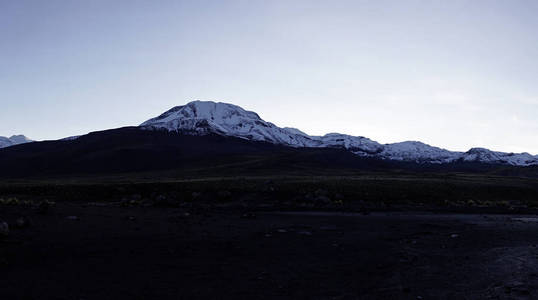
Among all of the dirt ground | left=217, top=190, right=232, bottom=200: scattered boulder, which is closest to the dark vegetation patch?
left=217, top=190, right=232, bottom=200: scattered boulder

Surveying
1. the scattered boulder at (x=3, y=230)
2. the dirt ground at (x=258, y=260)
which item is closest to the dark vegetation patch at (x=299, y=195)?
the dirt ground at (x=258, y=260)

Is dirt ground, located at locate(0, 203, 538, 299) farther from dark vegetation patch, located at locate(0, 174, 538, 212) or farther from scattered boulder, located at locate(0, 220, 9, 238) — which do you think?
dark vegetation patch, located at locate(0, 174, 538, 212)

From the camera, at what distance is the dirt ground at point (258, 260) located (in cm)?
1166

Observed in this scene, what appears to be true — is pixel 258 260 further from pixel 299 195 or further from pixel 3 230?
pixel 299 195

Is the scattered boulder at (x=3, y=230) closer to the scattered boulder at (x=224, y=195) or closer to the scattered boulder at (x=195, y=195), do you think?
the scattered boulder at (x=195, y=195)

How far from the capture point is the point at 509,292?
1161 centimetres

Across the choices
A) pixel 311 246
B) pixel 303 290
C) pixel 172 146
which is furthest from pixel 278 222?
pixel 172 146

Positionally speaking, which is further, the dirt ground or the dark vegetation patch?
the dark vegetation patch

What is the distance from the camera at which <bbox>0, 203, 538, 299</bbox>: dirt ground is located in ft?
38.3

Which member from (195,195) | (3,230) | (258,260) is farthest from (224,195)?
(258,260)

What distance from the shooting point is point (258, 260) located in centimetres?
1558

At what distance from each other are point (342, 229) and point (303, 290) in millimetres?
13056

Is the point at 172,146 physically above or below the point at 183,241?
above

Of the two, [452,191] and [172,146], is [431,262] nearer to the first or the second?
[452,191]
